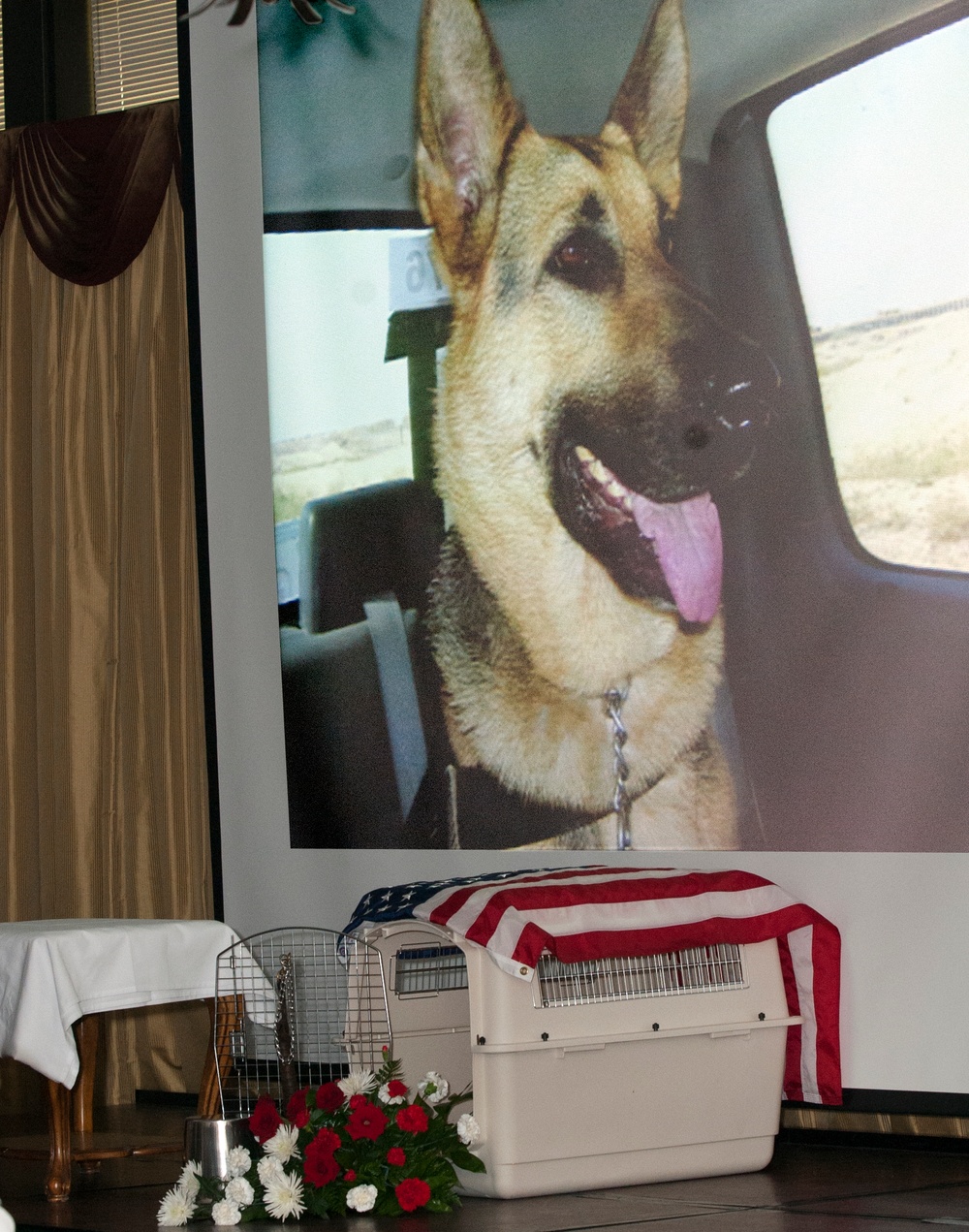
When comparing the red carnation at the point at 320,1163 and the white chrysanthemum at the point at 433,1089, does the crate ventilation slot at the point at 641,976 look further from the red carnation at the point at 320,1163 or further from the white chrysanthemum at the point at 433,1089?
the red carnation at the point at 320,1163

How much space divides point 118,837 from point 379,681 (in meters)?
1.12

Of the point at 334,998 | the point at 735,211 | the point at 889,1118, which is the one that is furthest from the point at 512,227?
the point at 889,1118

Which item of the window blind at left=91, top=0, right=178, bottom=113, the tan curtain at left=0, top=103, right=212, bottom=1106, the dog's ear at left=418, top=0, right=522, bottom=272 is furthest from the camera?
the window blind at left=91, top=0, right=178, bottom=113

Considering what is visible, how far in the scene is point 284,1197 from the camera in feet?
10.9

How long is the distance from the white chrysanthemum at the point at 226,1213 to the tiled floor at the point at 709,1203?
2.7 inches

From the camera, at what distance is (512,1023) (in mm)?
3533

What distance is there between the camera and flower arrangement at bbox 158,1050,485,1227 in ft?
11.0

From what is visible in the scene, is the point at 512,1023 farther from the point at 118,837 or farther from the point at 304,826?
the point at 118,837

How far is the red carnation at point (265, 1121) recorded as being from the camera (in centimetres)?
344

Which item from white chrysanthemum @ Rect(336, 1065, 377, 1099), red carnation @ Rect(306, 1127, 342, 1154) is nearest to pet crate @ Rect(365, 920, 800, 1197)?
white chrysanthemum @ Rect(336, 1065, 377, 1099)

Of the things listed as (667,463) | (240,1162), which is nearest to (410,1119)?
(240,1162)

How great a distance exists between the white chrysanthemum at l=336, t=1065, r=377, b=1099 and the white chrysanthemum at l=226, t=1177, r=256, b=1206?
0.86ft

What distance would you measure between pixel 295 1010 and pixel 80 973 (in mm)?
590

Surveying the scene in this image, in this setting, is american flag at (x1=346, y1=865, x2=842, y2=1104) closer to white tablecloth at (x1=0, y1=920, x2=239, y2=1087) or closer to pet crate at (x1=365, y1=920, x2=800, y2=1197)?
pet crate at (x1=365, y1=920, x2=800, y2=1197)
